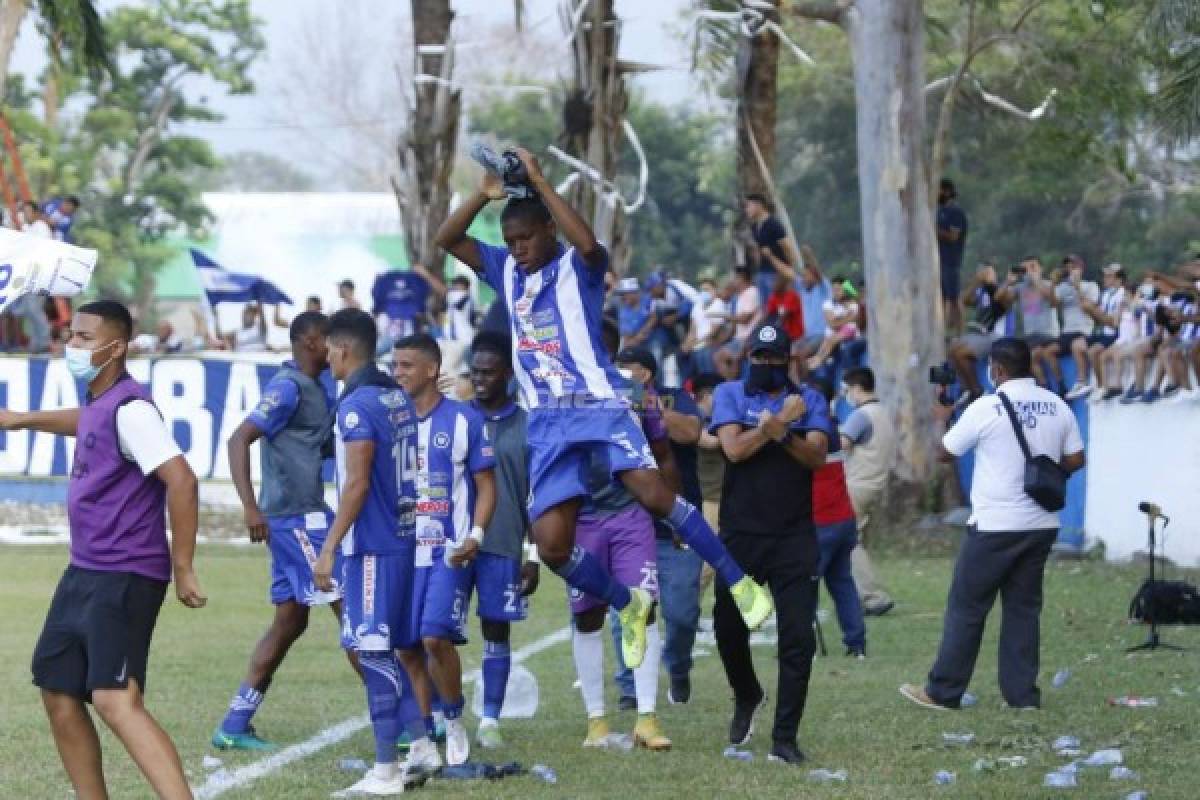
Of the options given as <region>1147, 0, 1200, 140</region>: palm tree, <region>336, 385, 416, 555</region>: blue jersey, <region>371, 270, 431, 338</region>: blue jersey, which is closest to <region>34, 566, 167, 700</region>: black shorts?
<region>336, 385, 416, 555</region>: blue jersey

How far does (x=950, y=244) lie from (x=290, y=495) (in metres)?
16.4

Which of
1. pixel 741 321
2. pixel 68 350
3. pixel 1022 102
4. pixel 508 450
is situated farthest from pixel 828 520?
pixel 1022 102

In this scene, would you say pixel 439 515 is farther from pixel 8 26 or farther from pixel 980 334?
pixel 8 26

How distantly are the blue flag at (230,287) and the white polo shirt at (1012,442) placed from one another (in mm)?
22153

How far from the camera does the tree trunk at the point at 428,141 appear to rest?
30594 mm

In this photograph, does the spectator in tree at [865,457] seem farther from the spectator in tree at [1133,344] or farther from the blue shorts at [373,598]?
the blue shorts at [373,598]

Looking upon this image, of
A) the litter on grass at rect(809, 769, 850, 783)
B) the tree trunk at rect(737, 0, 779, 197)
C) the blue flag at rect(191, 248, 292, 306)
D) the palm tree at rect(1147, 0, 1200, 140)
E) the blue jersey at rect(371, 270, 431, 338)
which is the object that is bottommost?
the litter on grass at rect(809, 769, 850, 783)

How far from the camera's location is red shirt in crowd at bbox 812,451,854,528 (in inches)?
632

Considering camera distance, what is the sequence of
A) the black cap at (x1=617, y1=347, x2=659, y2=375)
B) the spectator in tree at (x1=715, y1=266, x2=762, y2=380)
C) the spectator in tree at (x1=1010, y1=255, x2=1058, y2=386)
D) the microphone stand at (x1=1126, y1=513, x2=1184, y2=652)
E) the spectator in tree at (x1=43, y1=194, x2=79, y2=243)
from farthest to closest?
the spectator in tree at (x1=43, y1=194, x2=79, y2=243) → the spectator in tree at (x1=715, y1=266, x2=762, y2=380) → the spectator in tree at (x1=1010, y1=255, x2=1058, y2=386) → the microphone stand at (x1=1126, y1=513, x2=1184, y2=652) → the black cap at (x1=617, y1=347, x2=659, y2=375)

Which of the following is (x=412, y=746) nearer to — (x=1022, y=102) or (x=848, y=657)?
(x=848, y=657)

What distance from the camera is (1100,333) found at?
24.2 meters

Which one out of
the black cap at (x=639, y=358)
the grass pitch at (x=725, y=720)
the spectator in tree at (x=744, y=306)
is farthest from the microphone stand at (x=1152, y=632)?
the spectator in tree at (x=744, y=306)

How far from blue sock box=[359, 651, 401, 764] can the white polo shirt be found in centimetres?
417

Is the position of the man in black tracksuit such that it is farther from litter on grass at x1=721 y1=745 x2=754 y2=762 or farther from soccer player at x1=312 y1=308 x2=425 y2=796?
soccer player at x1=312 y1=308 x2=425 y2=796
